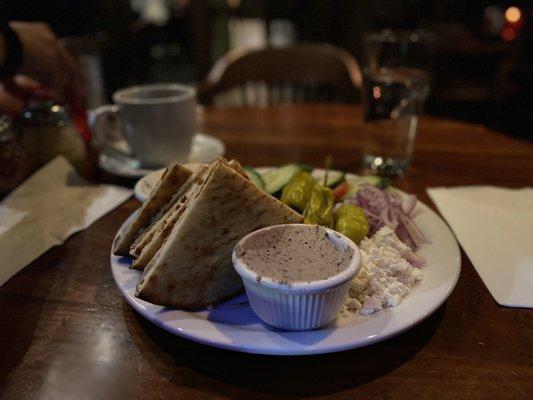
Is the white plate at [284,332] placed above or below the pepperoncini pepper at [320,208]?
below

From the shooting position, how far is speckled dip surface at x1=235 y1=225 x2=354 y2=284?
0.79 m

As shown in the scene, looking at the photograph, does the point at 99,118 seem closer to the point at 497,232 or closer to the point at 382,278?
the point at 382,278

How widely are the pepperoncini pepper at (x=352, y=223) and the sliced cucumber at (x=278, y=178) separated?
0.22 metres

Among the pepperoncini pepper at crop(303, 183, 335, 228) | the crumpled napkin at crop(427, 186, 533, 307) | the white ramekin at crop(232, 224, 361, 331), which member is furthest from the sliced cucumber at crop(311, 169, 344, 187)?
→ the white ramekin at crop(232, 224, 361, 331)

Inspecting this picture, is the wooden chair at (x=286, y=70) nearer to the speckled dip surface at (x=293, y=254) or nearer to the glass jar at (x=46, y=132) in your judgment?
the glass jar at (x=46, y=132)

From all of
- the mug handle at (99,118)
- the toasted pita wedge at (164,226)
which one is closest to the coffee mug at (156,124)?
the mug handle at (99,118)

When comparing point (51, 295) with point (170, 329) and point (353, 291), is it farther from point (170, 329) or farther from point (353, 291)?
point (353, 291)

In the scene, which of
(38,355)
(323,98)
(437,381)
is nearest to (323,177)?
(437,381)

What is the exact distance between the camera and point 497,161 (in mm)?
1716

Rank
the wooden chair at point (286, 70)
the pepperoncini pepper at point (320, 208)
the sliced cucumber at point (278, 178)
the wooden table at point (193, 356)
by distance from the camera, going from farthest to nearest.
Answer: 1. the wooden chair at point (286, 70)
2. the sliced cucumber at point (278, 178)
3. the pepperoncini pepper at point (320, 208)
4. the wooden table at point (193, 356)

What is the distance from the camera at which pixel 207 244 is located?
0.86m

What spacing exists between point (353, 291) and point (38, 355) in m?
0.59

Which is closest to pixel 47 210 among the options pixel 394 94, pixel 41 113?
pixel 41 113

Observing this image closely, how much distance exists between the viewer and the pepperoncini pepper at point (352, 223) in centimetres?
106
